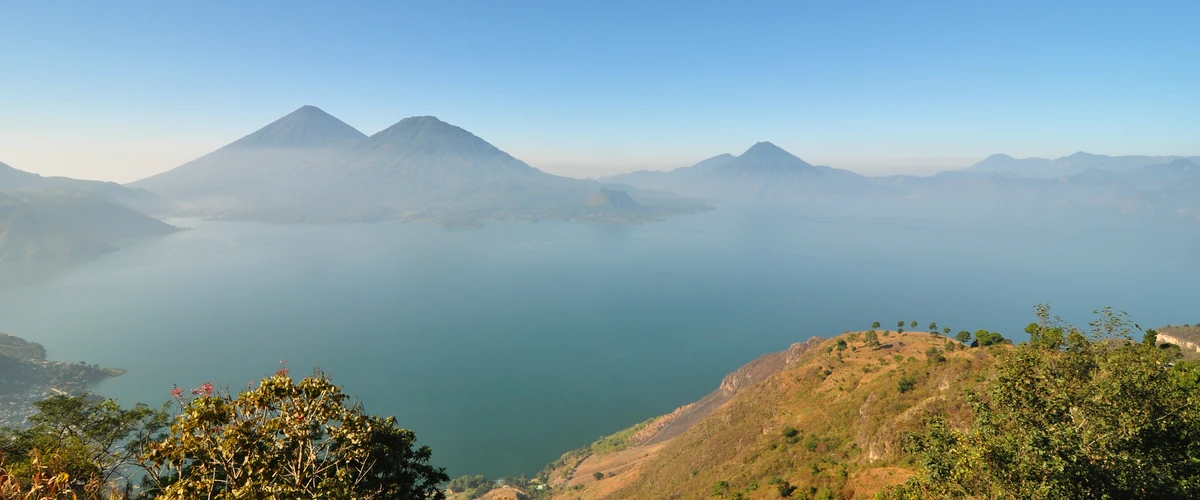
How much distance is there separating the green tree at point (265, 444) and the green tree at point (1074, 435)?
52.7ft

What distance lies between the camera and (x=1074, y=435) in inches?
451

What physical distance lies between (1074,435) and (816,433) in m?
29.8

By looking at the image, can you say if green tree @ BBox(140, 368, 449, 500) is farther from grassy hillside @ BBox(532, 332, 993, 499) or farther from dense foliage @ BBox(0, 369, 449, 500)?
grassy hillside @ BBox(532, 332, 993, 499)

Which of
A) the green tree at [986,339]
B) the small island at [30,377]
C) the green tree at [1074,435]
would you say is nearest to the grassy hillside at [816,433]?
the green tree at [986,339]

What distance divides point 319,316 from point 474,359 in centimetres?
6579

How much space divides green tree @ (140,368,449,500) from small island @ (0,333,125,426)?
4020 inches

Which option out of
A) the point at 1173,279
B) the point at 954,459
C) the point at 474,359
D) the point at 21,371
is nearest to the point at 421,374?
the point at 474,359

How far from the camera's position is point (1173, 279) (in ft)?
591

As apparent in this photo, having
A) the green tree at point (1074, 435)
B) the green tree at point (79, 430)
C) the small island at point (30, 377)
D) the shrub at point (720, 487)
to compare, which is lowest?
the small island at point (30, 377)

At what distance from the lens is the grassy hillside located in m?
29.2

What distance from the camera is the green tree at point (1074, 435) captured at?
10.9m

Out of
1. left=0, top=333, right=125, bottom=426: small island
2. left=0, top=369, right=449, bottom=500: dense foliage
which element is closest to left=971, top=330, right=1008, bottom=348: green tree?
left=0, top=369, right=449, bottom=500: dense foliage

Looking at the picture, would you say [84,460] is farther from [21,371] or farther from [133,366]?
[133,366]

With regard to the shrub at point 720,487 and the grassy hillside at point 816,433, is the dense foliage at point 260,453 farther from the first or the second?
the shrub at point 720,487
